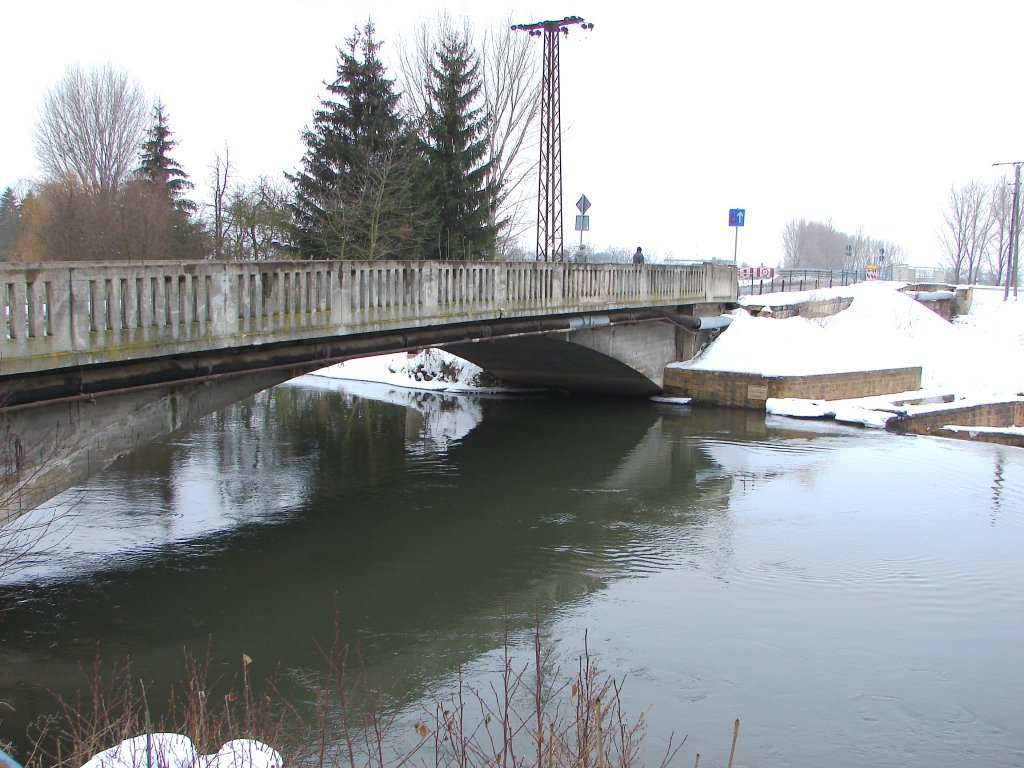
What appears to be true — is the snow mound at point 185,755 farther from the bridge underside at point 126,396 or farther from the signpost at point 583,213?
the signpost at point 583,213

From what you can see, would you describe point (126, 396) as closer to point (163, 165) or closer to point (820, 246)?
point (163, 165)

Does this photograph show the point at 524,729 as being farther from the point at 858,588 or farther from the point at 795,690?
the point at 858,588

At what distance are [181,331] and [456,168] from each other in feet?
69.8

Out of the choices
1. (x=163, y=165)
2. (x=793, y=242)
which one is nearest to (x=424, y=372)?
(x=163, y=165)

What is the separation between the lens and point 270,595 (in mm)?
9930

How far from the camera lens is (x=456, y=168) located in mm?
29938

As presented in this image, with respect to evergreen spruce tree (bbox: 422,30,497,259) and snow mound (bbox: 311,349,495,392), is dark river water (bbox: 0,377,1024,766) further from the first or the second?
evergreen spruce tree (bbox: 422,30,497,259)

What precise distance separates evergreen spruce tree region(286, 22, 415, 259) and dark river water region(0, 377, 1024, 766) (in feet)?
29.1

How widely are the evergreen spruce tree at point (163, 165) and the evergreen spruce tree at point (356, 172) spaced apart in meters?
13.3

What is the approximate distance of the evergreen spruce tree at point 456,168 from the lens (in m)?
29.9

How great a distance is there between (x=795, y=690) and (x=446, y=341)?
877 centimetres

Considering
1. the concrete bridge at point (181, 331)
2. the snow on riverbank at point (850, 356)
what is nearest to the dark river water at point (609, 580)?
the concrete bridge at point (181, 331)

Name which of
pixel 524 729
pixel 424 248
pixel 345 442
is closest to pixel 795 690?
pixel 524 729

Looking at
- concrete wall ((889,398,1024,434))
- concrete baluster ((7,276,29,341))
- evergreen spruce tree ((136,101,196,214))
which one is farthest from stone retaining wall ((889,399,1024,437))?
evergreen spruce tree ((136,101,196,214))
